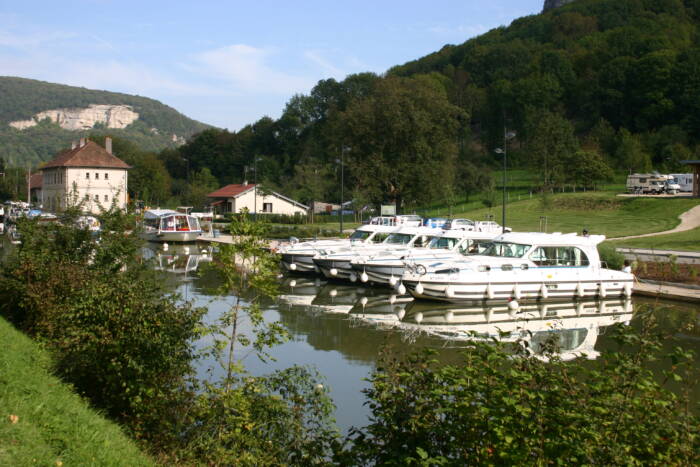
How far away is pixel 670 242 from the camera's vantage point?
128 feet

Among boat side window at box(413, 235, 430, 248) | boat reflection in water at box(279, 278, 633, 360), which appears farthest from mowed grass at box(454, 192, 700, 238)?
boat reflection in water at box(279, 278, 633, 360)

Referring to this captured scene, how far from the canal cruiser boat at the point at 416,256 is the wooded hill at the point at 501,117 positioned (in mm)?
31354

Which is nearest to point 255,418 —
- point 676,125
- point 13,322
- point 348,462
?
point 348,462

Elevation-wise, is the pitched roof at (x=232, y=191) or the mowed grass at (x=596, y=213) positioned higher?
the pitched roof at (x=232, y=191)

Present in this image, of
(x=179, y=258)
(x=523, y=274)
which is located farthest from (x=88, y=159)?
(x=523, y=274)

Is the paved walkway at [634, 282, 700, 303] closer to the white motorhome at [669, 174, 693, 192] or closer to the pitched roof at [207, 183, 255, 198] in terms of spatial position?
the white motorhome at [669, 174, 693, 192]

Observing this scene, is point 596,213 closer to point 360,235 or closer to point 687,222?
point 687,222

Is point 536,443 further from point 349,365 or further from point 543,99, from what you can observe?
point 543,99

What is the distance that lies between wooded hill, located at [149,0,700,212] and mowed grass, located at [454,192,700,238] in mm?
3220

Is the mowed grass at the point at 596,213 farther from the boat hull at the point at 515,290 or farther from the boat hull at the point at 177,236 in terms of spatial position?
the boat hull at the point at 177,236

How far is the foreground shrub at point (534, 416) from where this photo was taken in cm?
579

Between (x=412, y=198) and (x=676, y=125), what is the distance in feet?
149

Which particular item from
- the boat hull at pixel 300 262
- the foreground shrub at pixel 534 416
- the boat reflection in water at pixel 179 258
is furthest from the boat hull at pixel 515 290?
the foreground shrub at pixel 534 416

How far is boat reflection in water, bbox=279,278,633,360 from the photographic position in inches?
773
